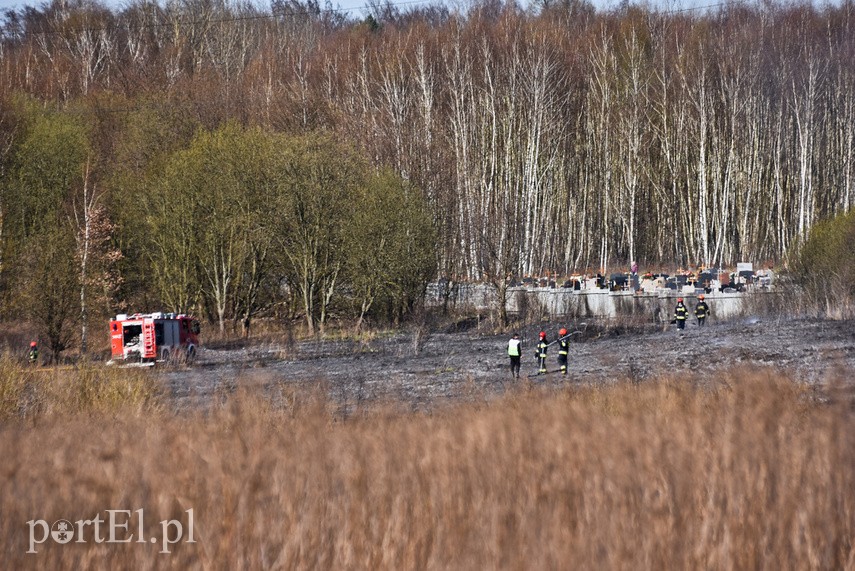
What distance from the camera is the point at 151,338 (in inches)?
1186

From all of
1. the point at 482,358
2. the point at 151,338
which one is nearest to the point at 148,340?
the point at 151,338

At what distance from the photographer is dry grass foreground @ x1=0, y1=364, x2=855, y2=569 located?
6906 millimetres

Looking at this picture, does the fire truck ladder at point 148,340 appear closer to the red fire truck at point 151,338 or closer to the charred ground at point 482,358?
the red fire truck at point 151,338

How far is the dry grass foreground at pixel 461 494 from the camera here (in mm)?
6906

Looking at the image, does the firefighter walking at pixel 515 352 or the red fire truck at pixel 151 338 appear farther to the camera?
the red fire truck at pixel 151 338

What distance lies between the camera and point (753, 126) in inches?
2092

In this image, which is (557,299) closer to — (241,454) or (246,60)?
(241,454)

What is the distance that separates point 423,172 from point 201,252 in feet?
38.3

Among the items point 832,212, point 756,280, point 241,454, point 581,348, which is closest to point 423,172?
point 756,280

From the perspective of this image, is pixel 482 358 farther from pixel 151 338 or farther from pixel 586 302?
pixel 586 302

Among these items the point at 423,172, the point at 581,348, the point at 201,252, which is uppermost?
the point at 423,172

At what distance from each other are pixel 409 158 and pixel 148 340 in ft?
63.3

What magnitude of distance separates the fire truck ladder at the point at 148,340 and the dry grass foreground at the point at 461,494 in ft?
67.5

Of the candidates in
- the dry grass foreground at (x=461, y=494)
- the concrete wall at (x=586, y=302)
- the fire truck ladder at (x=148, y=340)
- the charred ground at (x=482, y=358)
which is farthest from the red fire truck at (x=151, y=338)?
the dry grass foreground at (x=461, y=494)
